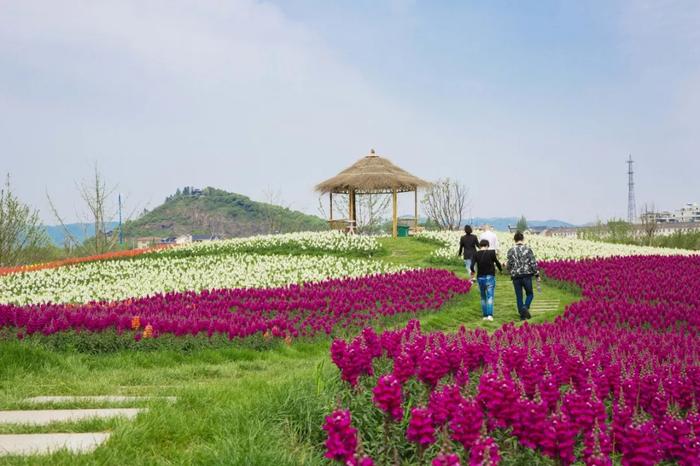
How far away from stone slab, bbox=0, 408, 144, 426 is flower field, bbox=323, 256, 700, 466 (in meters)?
2.03

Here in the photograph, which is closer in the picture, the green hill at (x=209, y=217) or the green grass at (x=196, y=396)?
the green grass at (x=196, y=396)

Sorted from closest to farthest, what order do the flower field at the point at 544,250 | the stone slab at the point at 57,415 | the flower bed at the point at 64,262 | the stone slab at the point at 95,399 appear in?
the stone slab at the point at 57,415 < the stone slab at the point at 95,399 < the flower field at the point at 544,250 < the flower bed at the point at 64,262

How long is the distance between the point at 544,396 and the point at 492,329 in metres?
7.60

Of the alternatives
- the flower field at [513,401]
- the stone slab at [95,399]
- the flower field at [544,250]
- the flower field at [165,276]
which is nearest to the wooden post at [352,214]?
the flower field at [544,250]

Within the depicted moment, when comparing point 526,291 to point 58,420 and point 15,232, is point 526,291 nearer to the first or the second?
point 58,420

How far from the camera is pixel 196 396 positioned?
19.1ft

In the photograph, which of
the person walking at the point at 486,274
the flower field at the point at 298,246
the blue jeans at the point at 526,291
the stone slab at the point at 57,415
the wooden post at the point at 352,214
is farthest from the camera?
the wooden post at the point at 352,214

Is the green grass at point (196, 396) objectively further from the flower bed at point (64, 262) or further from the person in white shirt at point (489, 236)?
the flower bed at point (64, 262)

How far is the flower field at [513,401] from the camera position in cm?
355

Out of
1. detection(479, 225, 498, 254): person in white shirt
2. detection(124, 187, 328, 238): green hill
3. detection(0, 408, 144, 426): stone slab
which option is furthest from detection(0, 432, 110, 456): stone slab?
detection(124, 187, 328, 238): green hill

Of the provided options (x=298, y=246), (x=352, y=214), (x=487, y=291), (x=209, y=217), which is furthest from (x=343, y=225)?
(x=209, y=217)

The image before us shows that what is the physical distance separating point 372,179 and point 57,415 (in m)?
23.7

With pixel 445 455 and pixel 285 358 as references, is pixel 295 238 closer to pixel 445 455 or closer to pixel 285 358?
pixel 285 358

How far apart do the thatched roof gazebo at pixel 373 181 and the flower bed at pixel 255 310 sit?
13206 mm
